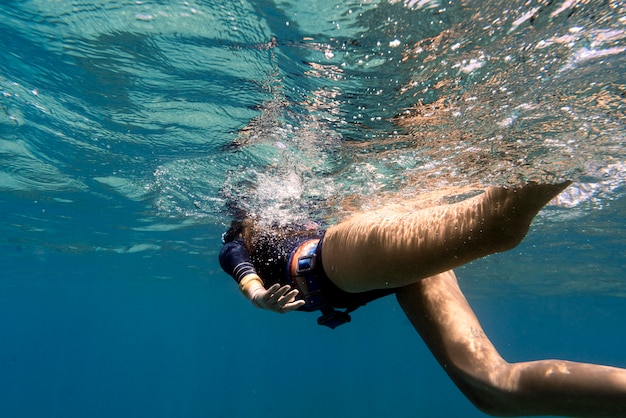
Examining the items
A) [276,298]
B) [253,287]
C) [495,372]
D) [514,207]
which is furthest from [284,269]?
[514,207]

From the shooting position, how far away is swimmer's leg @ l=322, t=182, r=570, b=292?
312 cm

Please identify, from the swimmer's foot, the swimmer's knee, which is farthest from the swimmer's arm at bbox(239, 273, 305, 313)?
the swimmer's knee

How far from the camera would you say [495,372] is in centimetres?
376

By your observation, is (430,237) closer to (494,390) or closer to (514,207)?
(514,207)

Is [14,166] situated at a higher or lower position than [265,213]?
higher

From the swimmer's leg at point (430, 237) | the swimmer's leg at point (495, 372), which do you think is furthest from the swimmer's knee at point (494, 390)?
the swimmer's leg at point (430, 237)

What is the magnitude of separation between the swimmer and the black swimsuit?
15 mm

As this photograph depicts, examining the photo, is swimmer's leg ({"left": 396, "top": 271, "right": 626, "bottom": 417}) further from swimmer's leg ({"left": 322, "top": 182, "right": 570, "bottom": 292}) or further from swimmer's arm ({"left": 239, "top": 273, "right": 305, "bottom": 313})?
swimmer's arm ({"left": 239, "top": 273, "right": 305, "bottom": 313})

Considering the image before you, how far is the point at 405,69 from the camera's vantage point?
229 inches

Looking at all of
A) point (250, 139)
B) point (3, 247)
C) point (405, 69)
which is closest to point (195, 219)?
point (250, 139)

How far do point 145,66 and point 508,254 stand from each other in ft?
77.0

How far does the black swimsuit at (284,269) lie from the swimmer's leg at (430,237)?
0.80 ft

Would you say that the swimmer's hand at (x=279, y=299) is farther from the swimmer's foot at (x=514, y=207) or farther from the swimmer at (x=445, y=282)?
the swimmer's foot at (x=514, y=207)

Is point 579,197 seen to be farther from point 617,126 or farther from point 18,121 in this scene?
point 18,121
